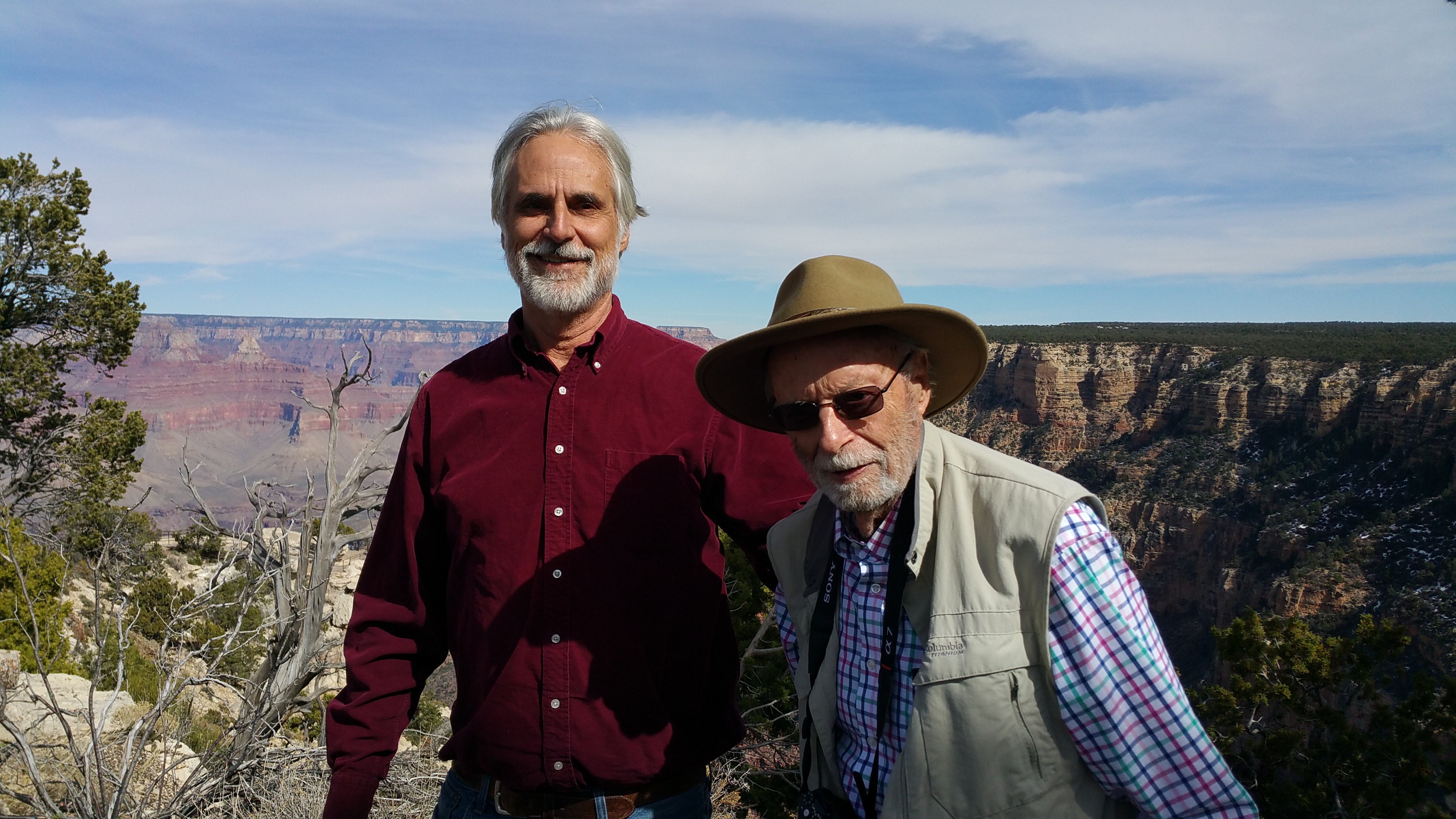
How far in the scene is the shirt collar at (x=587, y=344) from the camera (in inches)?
79.4

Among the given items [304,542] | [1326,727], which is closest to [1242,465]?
[1326,727]

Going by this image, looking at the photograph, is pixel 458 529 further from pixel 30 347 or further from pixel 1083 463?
pixel 1083 463

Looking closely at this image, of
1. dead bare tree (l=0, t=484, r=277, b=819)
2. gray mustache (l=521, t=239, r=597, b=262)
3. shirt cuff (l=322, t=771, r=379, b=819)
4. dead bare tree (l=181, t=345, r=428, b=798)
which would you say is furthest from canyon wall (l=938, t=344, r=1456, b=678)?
shirt cuff (l=322, t=771, r=379, b=819)

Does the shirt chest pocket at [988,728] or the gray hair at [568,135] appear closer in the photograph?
the shirt chest pocket at [988,728]

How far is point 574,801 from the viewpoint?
5.99ft

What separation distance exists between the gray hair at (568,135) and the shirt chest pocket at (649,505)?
61 cm

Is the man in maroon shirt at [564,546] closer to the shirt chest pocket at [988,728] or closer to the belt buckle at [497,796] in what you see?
the belt buckle at [497,796]

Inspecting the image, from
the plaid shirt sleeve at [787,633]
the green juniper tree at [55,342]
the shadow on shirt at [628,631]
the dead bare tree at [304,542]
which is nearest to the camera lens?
the shadow on shirt at [628,631]

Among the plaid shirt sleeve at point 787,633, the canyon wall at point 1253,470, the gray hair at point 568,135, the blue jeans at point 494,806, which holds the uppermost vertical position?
the gray hair at point 568,135

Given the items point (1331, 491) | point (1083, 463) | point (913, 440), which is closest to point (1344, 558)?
point (1331, 491)

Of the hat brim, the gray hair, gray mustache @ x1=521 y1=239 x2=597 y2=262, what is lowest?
the hat brim

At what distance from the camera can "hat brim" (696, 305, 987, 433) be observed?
65.6 inches

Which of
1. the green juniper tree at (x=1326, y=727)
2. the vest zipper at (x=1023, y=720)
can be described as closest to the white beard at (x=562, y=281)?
the vest zipper at (x=1023, y=720)

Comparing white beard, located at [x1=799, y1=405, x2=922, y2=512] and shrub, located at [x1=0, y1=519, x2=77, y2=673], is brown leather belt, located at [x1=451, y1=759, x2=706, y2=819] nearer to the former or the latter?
white beard, located at [x1=799, y1=405, x2=922, y2=512]
